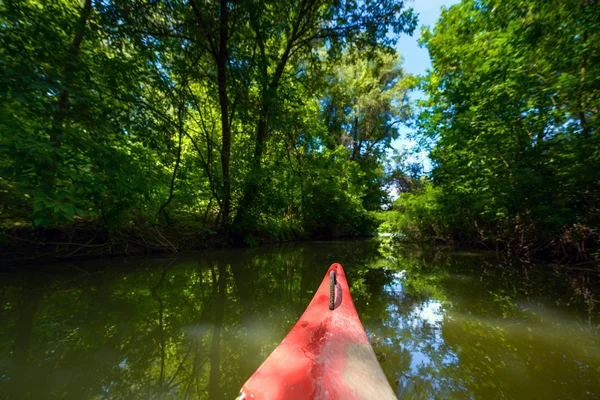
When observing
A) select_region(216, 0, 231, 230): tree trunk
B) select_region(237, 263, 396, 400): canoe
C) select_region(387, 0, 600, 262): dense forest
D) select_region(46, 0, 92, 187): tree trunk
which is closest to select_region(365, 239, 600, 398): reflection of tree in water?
select_region(237, 263, 396, 400): canoe

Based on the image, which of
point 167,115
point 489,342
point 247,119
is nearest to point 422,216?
point 247,119

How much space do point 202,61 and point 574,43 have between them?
7961mm

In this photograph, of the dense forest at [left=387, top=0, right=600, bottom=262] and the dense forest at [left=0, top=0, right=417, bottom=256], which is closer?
the dense forest at [left=0, top=0, right=417, bottom=256]

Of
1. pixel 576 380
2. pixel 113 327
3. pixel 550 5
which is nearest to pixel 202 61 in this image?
pixel 113 327

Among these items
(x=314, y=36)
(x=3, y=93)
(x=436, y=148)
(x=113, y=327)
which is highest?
(x=314, y=36)

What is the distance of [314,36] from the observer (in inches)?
315

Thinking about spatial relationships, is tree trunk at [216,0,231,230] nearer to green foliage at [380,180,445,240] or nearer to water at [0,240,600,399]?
water at [0,240,600,399]

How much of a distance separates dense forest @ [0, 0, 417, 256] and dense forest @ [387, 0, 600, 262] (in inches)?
83.2

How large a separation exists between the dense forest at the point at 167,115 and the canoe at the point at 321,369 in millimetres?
2506

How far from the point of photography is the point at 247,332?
2.23 meters

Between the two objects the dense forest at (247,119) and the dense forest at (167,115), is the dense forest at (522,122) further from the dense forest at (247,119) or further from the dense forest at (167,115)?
the dense forest at (167,115)

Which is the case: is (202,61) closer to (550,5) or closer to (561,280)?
(550,5)

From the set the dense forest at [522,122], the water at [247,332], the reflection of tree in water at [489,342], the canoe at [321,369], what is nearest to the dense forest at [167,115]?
the water at [247,332]

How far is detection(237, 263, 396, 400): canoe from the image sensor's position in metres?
0.89
